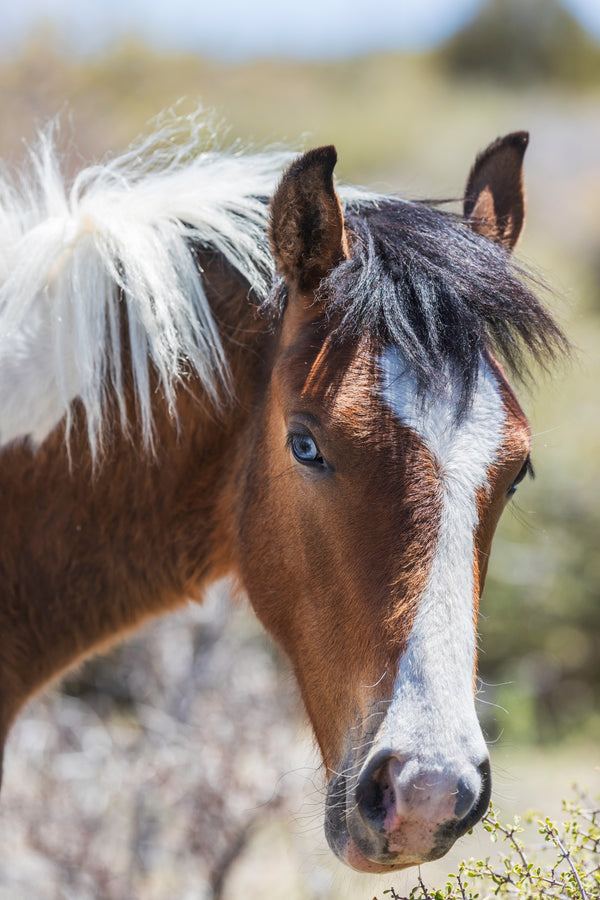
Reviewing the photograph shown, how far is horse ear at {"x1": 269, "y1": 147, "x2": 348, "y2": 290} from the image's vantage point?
A: 171 centimetres

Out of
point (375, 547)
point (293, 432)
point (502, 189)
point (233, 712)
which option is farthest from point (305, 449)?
point (233, 712)

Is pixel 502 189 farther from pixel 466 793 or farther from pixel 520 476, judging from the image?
pixel 466 793

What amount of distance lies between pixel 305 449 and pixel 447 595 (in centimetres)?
46

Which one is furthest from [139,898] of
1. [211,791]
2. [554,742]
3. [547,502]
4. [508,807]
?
[547,502]

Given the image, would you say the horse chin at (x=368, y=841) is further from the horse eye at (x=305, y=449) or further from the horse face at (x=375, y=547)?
the horse eye at (x=305, y=449)

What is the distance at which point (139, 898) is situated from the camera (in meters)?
3.65

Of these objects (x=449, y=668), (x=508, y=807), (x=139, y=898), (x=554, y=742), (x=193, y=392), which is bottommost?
(x=554, y=742)

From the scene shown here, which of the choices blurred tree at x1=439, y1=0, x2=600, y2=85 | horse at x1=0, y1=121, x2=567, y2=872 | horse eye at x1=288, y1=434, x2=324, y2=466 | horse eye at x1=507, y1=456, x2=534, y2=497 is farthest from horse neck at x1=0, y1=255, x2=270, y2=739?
blurred tree at x1=439, y1=0, x2=600, y2=85

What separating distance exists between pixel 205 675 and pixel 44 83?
35.2ft

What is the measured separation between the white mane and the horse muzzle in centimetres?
106

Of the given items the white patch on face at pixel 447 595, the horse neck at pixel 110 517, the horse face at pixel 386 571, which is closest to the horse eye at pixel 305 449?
the horse face at pixel 386 571

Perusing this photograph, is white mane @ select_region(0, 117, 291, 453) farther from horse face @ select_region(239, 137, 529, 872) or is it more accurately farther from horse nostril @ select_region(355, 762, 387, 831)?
horse nostril @ select_region(355, 762, 387, 831)

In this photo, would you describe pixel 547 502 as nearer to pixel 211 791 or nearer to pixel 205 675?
pixel 205 675

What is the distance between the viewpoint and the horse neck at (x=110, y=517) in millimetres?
2041
